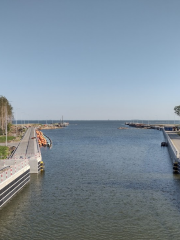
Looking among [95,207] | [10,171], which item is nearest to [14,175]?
[10,171]

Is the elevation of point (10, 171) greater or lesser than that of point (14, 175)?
greater

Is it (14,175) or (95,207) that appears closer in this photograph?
(95,207)

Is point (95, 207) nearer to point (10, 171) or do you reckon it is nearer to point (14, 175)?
point (14, 175)

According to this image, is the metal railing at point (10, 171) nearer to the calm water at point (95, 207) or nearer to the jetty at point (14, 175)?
the jetty at point (14, 175)

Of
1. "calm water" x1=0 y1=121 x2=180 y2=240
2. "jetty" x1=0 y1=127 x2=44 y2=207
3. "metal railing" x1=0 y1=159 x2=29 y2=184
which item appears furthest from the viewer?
"metal railing" x1=0 y1=159 x2=29 y2=184

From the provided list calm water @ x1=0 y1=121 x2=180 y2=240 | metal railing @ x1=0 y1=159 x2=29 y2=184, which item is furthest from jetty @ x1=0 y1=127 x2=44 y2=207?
calm water @ x1=0 y1=121 x2=180 y2=240

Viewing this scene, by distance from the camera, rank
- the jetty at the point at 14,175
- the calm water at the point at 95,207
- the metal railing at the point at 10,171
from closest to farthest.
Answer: the calm water at the point at 95,207 < the jetty at the point at 14,175 < the metal railing at the point at 10,171

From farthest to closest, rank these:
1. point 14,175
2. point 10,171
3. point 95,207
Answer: point 14,175, point 10,171, point 95,207

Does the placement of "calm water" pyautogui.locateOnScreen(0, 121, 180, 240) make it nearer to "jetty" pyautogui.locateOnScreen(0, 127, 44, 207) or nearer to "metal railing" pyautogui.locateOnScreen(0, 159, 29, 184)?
"jetty" pyautogui.locateOnScreen(0, 127, 44, 207)

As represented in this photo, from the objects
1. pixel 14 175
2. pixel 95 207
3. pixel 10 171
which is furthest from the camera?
pixel 14 175

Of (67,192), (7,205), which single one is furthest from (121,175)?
(7,205)

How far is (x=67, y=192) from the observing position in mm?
27969

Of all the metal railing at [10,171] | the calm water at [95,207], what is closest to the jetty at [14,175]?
the metal railing at [10,171]

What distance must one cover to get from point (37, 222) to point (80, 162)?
26692mm
